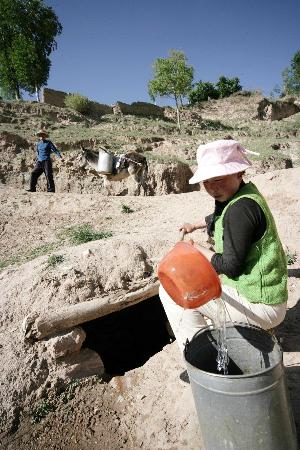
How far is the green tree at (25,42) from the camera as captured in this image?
71.5 feet

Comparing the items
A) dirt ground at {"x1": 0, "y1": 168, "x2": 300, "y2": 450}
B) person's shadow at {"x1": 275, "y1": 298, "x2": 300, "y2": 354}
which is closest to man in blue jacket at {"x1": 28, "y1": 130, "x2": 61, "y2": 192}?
dirt ground at {"x1": 0, "y1": 168, "x2": 300, "y2": 450}

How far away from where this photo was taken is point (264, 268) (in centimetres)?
198

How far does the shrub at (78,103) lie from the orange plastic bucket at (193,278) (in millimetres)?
19455

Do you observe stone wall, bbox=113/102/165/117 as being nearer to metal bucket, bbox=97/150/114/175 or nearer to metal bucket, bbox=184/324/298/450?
metal bucket, bbox=97/150/114/175

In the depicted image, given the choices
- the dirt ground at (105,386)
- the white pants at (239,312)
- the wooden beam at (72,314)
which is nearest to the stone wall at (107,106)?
the dirt ground at (105,386)

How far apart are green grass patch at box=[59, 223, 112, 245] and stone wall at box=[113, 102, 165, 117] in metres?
17.0

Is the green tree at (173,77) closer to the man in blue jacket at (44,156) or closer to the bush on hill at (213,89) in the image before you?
the bush on hill at (213,89)

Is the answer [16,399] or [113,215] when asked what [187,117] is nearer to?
[113,215]

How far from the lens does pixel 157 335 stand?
5.20m

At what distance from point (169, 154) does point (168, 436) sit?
41.9 feet

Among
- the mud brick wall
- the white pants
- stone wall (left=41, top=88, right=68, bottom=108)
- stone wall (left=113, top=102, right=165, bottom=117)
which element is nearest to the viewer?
the white pants

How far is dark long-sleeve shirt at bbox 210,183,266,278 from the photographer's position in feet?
6.11

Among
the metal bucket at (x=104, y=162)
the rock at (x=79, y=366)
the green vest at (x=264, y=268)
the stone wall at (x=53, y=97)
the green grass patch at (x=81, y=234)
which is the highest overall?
the stone wall at (x=53, y=97)

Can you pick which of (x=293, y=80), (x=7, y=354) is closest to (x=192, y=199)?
(x=7, y=354)
